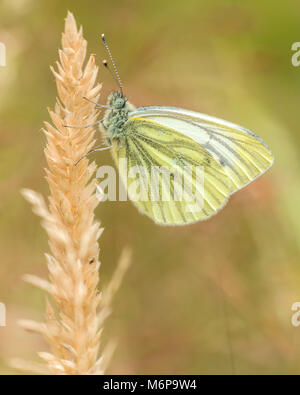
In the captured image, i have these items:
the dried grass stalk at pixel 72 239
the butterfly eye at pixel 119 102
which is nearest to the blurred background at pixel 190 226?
the butterfly eye at pixel 119 102

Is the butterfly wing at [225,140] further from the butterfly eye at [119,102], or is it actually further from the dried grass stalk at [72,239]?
the dried grass stalk at [72,239]

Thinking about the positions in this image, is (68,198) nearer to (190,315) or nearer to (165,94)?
(190,315)

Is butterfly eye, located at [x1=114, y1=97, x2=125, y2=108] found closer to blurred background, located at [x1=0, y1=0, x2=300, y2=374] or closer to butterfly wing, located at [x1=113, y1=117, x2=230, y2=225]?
butterfly wing, located at [x1=113, y1=117, x2=230, y2=225]

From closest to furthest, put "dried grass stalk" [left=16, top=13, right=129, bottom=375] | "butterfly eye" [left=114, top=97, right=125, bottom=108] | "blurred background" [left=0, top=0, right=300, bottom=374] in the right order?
"dried grass stalk" [left=16, top=13, right=129, bottom=375] < "butterfly eye" [left=114, top=97, right=125, bottom=108] < "blurred background" [left=0, top=0, right=300, bottom=374]

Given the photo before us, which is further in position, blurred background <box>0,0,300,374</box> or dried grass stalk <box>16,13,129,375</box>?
blurred background <box>0,0,300,374</box>

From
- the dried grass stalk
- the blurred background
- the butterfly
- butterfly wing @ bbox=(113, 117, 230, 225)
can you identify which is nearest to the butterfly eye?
the butterfly

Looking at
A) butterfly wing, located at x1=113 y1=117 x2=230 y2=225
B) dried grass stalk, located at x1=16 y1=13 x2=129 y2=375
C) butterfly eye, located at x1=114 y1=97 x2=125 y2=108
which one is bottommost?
dried grass stalk, located at x1=16 y1=13 x2=129 y2=375

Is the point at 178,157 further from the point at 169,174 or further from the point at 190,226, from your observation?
the point at 190,226

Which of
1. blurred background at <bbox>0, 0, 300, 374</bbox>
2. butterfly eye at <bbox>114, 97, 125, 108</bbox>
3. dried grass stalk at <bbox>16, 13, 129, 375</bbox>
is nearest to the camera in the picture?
dried grass stalk at <bbox>16, 13, 129, 375</bbox>
